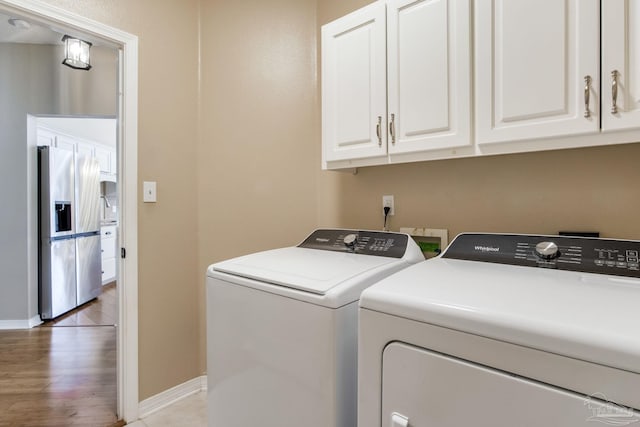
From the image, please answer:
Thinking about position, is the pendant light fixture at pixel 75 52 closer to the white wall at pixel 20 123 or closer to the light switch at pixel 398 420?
the white wall at pixel 20 123

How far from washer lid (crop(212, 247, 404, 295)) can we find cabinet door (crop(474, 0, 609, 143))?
634 millimetres

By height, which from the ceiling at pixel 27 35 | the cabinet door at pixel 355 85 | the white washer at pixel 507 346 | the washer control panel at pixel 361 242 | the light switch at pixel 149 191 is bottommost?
the white washer at pixel 507 346

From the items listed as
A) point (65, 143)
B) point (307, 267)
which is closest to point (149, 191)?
point (307, 267)

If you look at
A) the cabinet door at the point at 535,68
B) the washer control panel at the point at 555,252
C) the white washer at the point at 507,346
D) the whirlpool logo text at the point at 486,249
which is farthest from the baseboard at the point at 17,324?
the cabinet door at the point at 535,68

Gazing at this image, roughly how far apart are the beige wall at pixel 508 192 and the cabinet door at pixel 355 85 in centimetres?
32

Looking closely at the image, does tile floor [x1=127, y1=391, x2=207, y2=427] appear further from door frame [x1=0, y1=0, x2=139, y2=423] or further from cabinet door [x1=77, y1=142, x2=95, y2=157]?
cabinet door [x1=77, y1=142, x2=95, y2=157]

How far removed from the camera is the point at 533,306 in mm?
714

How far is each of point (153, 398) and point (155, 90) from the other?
1.75 meters

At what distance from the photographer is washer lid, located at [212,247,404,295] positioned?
3.50 feet

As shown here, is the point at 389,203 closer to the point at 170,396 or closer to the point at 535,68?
the point at 535,68

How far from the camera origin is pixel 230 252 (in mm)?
2150

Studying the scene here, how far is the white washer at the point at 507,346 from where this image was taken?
1.93 ft

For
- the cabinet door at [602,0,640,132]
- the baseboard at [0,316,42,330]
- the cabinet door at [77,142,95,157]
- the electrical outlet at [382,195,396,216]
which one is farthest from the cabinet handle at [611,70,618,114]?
the cabinet door at [77,142,95,157]

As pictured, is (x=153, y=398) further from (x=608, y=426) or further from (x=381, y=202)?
(x=608, y=426)
